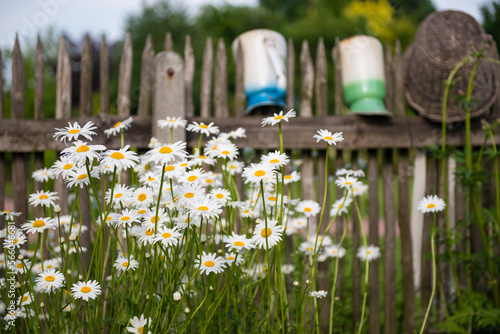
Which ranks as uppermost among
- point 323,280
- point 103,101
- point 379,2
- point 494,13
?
point 379,2

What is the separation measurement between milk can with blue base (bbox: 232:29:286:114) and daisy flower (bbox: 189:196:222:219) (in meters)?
1.28

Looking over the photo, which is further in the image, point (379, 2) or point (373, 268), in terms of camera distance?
point (379, 2)

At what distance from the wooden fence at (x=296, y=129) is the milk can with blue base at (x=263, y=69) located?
0.21 feet

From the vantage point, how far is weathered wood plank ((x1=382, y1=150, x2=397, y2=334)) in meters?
2.63

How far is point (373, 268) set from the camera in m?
2.62

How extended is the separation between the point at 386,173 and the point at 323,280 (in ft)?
2.17

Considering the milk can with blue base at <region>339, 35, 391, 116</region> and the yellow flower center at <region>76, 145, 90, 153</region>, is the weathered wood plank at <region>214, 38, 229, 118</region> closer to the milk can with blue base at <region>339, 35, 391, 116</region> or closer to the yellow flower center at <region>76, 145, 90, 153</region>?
the milk can with blue base at <region>339, 35, 391, 116</region>

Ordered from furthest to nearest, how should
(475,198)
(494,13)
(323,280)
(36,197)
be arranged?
1. (494,13)
2. (323,280)
3. (475,198)
4. (36,197)

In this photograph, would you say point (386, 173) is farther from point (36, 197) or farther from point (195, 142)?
point (36, 197)

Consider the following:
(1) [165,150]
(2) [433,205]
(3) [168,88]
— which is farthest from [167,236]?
(3) [168,88]

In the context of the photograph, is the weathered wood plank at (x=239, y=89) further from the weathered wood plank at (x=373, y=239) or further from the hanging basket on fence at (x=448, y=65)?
the hanging basket on fence at (x=448, y=65)

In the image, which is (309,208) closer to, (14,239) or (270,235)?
(270,235)

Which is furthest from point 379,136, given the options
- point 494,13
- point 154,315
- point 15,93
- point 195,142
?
point 494,13

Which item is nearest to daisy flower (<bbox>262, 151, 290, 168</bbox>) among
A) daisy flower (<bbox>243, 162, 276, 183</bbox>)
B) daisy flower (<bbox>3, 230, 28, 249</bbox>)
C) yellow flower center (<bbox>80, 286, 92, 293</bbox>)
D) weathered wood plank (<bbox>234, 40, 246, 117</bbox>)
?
daisy flower (<bbox>243, 162, 276, 183</bbox>)
